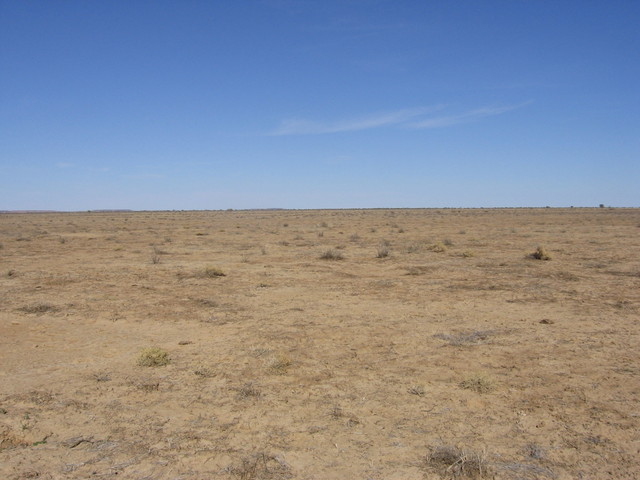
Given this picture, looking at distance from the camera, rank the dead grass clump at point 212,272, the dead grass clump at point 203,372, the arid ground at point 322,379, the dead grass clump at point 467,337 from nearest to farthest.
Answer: the arid ground at point 322,379
the dead grass clump at point 203,372
the dead grass clump at point 467,337
the dead grass clump at point 212,272

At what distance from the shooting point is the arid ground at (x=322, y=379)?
14.2 ft

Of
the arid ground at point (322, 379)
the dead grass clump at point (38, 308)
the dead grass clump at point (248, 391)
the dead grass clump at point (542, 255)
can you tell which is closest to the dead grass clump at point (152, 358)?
the arid ground at point (322, 379)

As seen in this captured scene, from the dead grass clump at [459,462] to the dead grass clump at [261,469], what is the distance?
1.38 metres

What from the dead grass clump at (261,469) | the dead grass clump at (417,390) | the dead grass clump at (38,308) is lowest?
the dead grass clump at (261,469)

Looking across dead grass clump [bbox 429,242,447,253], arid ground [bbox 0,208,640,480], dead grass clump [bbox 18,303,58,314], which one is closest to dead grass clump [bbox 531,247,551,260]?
arid ground [bbox 0,208,640,480]

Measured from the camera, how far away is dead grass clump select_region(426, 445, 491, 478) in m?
4.07

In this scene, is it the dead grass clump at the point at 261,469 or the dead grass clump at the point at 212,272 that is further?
the dead grass clump at the point at 212,272

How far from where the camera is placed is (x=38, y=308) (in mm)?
10430

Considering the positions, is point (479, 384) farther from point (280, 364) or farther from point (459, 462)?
point (280, 364)

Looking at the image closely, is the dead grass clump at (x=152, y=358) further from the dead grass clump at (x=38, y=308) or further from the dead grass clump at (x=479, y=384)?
the dead grass clump at (x=38, y=308)

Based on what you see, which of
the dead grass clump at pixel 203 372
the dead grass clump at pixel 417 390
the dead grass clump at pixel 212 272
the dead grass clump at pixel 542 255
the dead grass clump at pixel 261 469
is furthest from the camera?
the dead grass clump at pixel 542 255

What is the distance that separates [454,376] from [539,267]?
442 inches

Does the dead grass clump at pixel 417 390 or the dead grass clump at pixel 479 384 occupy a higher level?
the dead grass clump at pixel 479 384

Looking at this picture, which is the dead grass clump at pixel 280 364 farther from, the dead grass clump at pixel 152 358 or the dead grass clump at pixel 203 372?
the dead grass clump at pixel 152 358
